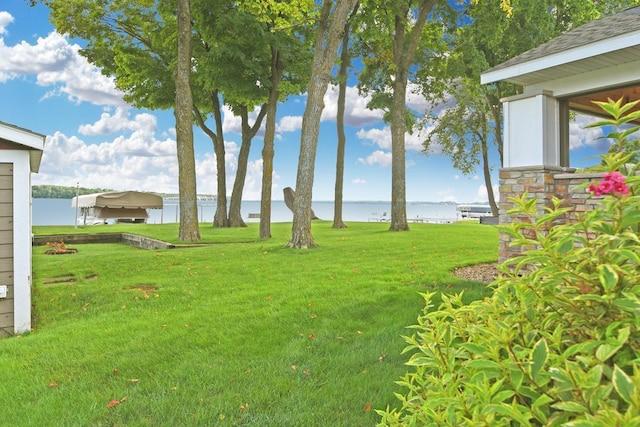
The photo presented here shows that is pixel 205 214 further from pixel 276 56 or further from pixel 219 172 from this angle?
pixel 276 56

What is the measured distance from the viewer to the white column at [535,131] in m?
6.71

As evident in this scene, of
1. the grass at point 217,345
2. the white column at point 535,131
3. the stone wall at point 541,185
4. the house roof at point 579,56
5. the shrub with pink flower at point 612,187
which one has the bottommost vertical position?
the grass at point 217,345

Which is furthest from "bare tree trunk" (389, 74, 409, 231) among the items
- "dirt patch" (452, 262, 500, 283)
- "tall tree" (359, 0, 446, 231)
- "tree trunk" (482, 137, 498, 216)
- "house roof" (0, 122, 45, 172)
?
"house roof" (0, 122, 45, 172)

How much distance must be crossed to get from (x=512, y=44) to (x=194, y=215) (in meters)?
15.2

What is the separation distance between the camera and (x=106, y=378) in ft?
11.7

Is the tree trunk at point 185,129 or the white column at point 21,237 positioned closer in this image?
the white column at point 21,237

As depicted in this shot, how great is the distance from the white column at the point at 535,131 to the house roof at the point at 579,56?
360 mm

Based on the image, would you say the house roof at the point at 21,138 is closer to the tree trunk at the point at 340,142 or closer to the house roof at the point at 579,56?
the house roof at the point at 579,56

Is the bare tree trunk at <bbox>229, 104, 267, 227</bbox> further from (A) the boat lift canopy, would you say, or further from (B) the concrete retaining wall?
(A) the boat lift canopy

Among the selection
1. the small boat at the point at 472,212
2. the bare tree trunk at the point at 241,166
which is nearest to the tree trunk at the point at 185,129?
the bare tree trunk at the point at 241,166

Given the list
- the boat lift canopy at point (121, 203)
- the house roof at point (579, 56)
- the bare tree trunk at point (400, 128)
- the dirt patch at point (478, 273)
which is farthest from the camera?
the boat lift canopy at point (121, 203)

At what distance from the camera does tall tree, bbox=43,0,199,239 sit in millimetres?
16641

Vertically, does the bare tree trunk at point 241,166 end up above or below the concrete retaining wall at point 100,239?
above

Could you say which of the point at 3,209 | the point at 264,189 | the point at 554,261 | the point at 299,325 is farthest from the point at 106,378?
the point at 264,189
